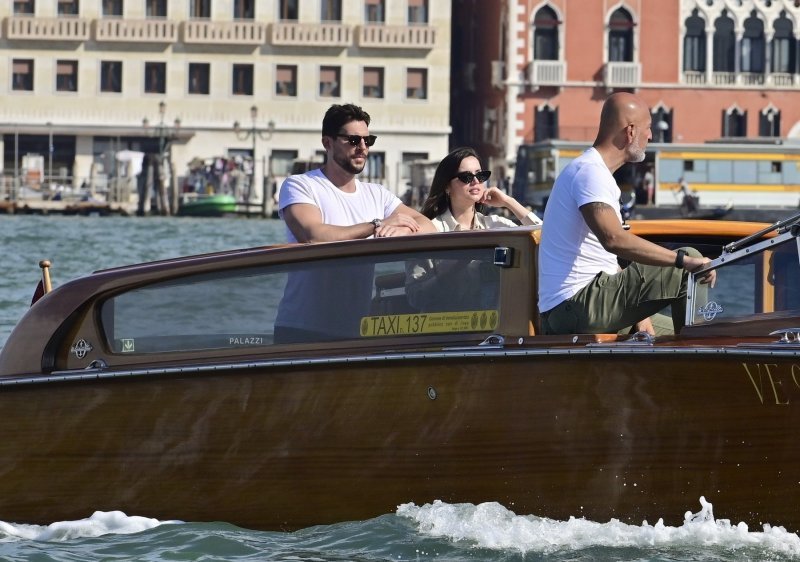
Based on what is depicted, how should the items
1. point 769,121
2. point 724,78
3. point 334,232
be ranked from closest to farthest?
1. point 334,232
2. point 724,78
3. point 769,121

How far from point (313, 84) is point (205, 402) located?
48.6 metres

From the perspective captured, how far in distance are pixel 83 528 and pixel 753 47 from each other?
5188 cm

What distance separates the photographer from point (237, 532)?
5949 millimetres

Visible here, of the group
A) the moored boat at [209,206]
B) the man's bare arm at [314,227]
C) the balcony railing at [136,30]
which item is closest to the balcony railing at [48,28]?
the balcony railing at [136,30]

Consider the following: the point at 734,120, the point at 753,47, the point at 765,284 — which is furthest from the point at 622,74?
the point at 765,284

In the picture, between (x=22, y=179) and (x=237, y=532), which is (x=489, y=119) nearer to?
(x=22, y=179)

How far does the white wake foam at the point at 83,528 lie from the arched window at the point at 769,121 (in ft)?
168

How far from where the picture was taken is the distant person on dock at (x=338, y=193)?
635 cm

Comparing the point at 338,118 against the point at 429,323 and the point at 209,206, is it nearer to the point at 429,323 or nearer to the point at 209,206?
the point at 429,323

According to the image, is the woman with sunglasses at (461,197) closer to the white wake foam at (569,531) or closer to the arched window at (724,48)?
the white wake foam at (569,531)

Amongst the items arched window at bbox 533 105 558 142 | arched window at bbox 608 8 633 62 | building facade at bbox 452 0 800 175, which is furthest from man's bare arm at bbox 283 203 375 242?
arched window at bbox 608 8 633 62

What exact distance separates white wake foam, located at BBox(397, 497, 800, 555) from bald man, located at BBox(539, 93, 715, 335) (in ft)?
1.99

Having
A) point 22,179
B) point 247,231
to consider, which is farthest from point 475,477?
point 22,179

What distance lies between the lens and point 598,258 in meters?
5.57
